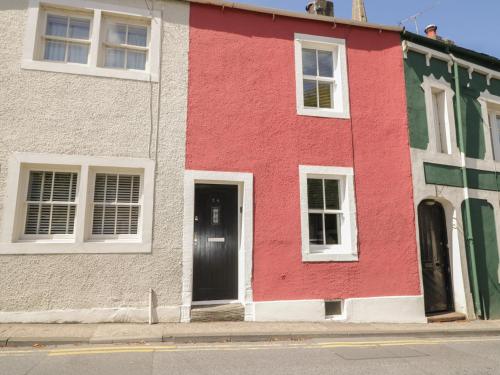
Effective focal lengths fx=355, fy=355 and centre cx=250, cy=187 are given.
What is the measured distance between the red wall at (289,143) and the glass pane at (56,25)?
2616mm

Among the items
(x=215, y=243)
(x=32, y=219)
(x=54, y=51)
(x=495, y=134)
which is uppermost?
(x=54, y=51)

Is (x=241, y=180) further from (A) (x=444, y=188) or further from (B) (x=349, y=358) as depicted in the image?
(A) (x=444, y=188)

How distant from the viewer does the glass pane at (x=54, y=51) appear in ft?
23.9

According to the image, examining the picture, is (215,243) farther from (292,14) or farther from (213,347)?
(292,14)

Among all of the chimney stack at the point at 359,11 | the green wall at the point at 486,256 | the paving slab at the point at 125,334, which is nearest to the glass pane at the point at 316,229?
the paving slab at the point at 125,334

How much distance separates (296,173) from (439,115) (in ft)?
15.8

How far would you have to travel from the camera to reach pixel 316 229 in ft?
26.2

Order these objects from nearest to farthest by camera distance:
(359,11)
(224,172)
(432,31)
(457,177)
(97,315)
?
(97,315) < (224,172) < (457,177) < (432,31) < (359,11)

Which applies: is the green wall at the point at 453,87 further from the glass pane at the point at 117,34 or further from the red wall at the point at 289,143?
the glass pane at the point at 117,34

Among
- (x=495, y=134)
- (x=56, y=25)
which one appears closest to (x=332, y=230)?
(x=495, y=134)

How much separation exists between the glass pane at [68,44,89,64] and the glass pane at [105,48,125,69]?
42 cm

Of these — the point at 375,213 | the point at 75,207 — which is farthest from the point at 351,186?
the point at 75,207

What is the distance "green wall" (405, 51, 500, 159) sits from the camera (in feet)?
29.6

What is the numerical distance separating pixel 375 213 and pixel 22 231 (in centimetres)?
732
